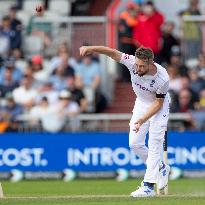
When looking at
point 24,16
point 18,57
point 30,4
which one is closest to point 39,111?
point 18,57

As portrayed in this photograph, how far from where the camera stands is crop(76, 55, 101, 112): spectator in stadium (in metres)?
23.8

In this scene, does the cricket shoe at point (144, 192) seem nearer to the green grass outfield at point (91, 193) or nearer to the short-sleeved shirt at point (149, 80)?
the green grass outfield at point (91, 193)

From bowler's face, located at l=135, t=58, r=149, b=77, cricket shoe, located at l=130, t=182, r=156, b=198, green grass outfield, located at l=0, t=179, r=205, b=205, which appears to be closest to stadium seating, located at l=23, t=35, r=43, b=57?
green grass outfield, located at l=0, t=179, r=205, b=205

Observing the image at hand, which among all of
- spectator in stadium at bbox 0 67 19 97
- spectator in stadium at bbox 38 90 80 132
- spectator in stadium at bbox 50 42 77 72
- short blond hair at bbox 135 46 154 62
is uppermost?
short blond hair at bbox 135 46 154 62

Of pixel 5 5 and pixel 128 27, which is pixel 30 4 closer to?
pixel 5 5

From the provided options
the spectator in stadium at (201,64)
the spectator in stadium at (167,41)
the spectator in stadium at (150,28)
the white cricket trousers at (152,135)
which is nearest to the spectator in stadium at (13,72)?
the spectator in stadium at (150,28)

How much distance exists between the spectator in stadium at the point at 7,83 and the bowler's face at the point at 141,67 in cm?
905

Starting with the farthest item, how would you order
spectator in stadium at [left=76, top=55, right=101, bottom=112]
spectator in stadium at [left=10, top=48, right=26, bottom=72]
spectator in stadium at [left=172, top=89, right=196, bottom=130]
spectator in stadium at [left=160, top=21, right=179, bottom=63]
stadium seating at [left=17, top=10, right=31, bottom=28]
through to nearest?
stadium seating at [left=17, top=10, right=31, bottom=28] → spectator in stadium at [left=160, top=21, right=179, bottom=63] → spectator in stadium at [left=10, top=48, right=26, bottom=72] → spectator in stadium at [left=76, top=55, right=101, bottom=112] → spectator in stadium at [left=172, top=89, right=196, bottom=130]

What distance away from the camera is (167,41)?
24719mm

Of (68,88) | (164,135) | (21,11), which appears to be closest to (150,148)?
(164,135)

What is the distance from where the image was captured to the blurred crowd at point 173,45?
23.1 meters

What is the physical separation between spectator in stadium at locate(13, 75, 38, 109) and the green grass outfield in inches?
105

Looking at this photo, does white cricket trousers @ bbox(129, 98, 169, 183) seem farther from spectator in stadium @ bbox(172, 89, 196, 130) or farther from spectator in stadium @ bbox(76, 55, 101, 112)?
spectator in stadium @ bbox(76, 55, 101, 112)

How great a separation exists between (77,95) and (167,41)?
9.19 ft
